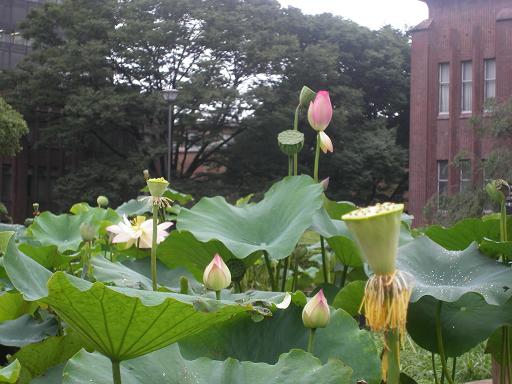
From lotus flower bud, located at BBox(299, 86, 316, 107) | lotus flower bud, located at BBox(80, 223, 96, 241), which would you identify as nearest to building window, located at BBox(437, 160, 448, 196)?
lotus flower bud, located at BBox(299, 86, 316, 107)

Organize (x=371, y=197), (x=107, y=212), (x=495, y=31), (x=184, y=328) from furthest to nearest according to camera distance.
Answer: (x=371, y=197)
(x=495, y=31)
(x=107, y=212)
(x=184, y=328)

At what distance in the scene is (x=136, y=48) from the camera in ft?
67.5

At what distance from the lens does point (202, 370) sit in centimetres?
87

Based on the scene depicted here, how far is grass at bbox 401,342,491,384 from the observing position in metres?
3.72

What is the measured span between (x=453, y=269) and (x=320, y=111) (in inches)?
15.3

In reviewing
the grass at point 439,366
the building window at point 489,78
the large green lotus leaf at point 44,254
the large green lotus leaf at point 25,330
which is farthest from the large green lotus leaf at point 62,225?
the building window at point 489,78

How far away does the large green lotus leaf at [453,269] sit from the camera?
3.45ft

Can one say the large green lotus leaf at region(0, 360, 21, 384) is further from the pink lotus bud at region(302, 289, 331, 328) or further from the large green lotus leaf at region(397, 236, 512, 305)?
the large green lotus leaf at region(397, 236, 512, 305)

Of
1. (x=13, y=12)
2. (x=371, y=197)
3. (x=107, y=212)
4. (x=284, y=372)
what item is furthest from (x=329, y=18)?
(x=284, y=372)

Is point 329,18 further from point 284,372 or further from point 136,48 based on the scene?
point 284,372

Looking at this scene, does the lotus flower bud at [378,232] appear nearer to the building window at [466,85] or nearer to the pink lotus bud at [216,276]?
the pink lotus bud at [216,276]

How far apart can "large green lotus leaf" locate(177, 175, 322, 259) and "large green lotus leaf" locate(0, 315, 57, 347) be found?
321 millimetres

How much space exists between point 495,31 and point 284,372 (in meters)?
19.6

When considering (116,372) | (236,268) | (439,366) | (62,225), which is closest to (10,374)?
(116,372)
